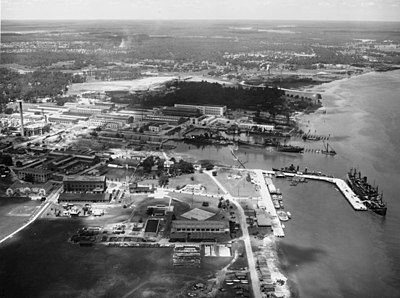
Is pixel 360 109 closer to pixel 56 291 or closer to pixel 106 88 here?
pixel 106 88

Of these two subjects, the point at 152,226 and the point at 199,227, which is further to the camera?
the point at 152,226

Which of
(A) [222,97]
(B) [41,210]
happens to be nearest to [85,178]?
(B) [41,210]

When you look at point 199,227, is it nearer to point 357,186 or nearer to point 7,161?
point 357,186

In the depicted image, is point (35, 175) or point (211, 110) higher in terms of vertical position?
point (211, 110)

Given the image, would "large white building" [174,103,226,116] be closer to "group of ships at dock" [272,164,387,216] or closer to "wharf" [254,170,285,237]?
"group of ships at dock" [272,164,387,216]

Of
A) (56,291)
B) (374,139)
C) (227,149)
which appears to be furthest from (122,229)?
(374,139)

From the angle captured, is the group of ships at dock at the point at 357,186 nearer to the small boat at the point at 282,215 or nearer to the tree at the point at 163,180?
the small boat at the point at 282,215
